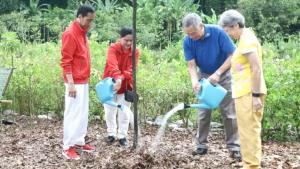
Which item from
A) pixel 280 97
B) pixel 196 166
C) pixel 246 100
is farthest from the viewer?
pixel 280 97

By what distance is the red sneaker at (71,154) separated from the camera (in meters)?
5.97

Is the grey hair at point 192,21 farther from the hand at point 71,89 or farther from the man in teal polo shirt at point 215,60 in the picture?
the hand at point 71,89

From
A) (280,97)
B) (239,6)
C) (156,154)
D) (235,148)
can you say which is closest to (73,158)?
(156,154)

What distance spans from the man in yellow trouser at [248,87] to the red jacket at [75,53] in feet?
5.20

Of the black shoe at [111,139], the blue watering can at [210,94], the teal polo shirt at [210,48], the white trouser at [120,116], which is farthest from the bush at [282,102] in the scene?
the black shoe at [111,139]

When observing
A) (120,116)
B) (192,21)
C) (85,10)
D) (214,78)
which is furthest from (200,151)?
(85,10)

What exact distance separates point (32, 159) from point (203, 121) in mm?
1773

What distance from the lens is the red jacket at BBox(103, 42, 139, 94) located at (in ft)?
20.6

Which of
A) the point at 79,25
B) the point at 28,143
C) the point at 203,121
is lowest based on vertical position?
the point at 28,143

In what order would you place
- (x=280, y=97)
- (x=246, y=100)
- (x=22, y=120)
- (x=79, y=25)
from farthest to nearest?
(x=22, y=120) → (x=280, y=97) → (x=79, y=25) → (x=246, y=100)

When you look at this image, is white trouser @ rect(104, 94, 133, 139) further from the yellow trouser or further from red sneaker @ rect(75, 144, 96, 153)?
the yellow trouser

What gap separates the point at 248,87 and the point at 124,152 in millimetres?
1735

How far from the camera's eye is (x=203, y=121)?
6.05m

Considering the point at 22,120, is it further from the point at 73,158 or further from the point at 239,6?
the point at 239,6
